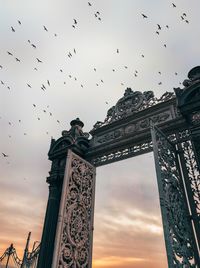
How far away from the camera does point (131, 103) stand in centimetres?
780

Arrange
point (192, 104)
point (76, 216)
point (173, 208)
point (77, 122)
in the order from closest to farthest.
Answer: point (173, 208) < point (192, 104) < point (76, 216) < point (77, 122)

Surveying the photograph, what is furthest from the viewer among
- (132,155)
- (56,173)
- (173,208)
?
(56,173)

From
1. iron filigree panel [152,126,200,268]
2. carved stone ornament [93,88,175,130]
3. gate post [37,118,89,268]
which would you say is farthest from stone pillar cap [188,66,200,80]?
gate post [37,118,89,268]

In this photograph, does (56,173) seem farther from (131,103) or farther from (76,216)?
(131,103)

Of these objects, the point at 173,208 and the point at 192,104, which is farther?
the point at 192,104

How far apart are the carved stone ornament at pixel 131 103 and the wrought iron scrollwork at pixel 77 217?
188 cm

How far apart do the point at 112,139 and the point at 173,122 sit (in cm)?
208

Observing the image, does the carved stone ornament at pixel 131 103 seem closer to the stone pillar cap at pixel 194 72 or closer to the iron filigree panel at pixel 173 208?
the stone pillar cap at pixel 194 72

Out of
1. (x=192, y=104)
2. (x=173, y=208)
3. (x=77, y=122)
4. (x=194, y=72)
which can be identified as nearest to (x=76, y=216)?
(x=173, y=208)

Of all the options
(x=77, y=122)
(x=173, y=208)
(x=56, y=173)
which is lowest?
(x=173, y=208)

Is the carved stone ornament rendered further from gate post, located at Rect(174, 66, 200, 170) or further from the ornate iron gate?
gate post, located at Rect(174, 66, 200, 170)

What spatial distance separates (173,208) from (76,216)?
2.86 meters

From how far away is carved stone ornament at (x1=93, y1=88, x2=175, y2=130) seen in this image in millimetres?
7256

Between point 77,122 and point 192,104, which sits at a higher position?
point 77,122
